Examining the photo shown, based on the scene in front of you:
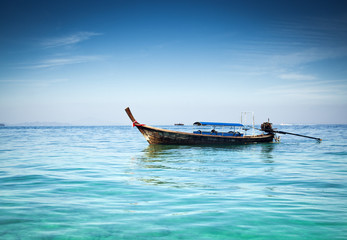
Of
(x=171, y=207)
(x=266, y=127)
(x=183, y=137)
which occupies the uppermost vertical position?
(x=266, y=127)

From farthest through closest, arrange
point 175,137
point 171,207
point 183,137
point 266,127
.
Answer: point 266,127 → point 183,137 → point 175,137 → point 171,207

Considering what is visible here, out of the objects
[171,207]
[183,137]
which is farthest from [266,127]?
[171,207]

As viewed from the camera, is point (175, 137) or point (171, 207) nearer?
point (171, 207)

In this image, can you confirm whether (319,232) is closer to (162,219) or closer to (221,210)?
(221,210)

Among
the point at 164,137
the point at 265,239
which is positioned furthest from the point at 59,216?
the point at 164,137

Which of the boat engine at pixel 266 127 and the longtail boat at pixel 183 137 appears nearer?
the longtail boat at pixel 183 137

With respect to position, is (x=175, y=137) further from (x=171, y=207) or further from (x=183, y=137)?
(x=171, y=207)

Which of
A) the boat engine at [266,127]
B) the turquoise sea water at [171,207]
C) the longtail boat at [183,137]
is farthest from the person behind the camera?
the boat engine at [266,127]

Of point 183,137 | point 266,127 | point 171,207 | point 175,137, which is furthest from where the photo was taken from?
point 266,127

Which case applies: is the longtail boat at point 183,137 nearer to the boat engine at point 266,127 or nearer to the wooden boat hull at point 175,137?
the wooden boat hull at point 175,137

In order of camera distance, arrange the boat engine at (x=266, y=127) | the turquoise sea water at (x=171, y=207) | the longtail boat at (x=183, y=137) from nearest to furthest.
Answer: the turquoise sea water at (x=171, y=207), the longtail boat at (x=183, y=137), the boat engine at (x=266, y=127)

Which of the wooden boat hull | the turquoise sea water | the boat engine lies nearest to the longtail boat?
the wooden boat hull

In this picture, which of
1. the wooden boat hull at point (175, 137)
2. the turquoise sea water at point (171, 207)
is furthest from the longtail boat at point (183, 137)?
the turquoise sea water at point (171, 207)

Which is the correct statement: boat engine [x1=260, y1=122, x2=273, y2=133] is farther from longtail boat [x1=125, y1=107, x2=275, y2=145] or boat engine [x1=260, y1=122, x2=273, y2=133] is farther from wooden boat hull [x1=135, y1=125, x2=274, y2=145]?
wooden boat hull [x1=135, y1=125, x2=274, y2=145]
